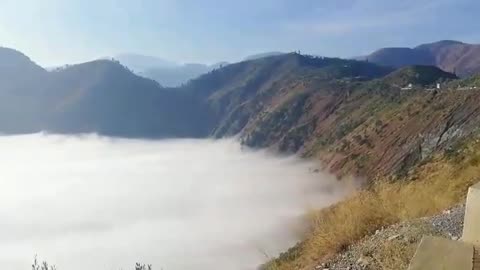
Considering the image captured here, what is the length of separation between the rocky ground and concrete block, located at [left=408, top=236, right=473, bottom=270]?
1.29 meters

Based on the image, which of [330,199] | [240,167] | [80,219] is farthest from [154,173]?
[330,199]

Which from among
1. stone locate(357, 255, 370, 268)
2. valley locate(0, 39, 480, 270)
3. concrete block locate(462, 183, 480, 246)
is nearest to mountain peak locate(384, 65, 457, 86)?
valley locate(0, 39, 480, 270)

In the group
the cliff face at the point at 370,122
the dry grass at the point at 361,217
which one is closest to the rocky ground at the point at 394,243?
the dry grass at the point at 361,217

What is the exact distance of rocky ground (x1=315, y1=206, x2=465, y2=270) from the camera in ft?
24.8

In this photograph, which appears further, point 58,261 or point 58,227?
point 58,227

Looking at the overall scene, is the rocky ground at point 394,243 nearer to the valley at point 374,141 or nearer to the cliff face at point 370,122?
the valley at point 374,141

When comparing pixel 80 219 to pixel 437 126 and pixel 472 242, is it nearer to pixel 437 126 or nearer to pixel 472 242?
pixel 437 126

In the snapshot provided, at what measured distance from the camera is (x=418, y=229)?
8656 millimetres

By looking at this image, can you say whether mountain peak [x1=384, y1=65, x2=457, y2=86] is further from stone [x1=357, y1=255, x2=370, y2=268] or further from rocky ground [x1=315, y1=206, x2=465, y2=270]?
stone [x1=357, y1=255, x2=370, y2=268]

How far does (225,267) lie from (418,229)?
169ft

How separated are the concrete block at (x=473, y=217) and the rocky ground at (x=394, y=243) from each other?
42.2 inches

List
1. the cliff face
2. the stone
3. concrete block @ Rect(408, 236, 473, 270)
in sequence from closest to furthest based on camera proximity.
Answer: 1. concrete block @ Rect(408, 236, 473, 270)
2. the stone
3. the cliff face

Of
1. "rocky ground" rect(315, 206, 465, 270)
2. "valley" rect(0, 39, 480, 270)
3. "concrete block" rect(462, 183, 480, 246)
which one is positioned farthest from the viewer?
"valley" rect(0, 39, 480, 270)

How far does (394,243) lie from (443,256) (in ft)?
8.32
